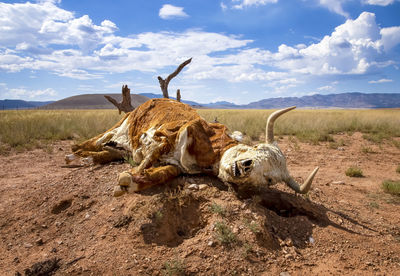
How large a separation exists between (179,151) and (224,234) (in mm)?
1509

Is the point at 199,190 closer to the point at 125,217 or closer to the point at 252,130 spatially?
the point at 125,217

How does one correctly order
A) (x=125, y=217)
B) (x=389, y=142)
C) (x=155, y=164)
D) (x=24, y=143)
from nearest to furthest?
(x=125, y=217)
(x=155, y=164)
(x=24, y=143)
(x=389, y=142)

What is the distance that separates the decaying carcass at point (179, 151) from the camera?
3248mm

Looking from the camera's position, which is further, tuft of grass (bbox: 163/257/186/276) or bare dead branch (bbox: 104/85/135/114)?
bare dead branch (bbox: 104/85/135/114)

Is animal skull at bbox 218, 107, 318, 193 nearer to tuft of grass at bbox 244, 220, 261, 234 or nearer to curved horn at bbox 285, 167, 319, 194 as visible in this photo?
curved horn at bbox 285, 167, 319, 194

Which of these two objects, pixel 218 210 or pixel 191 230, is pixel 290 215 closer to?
pixel 218 210

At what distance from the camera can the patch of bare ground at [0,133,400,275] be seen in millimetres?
2855

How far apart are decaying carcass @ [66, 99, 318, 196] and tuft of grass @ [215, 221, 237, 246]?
556mm

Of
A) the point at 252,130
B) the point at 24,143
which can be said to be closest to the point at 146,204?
the point at 24,143

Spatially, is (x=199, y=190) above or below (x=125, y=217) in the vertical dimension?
above

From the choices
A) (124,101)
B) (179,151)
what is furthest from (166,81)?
(179,151)

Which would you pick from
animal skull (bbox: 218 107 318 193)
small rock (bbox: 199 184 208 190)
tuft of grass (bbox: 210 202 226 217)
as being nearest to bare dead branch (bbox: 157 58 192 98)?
small rock (bbox: 199 184 208 190)

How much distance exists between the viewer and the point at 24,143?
9.59m

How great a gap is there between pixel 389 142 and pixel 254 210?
33.7ft
